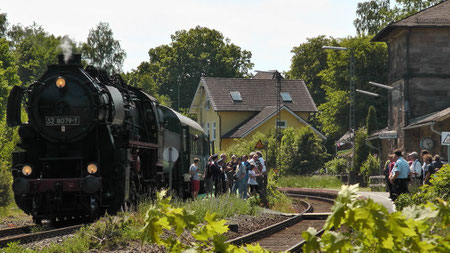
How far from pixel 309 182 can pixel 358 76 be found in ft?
75.3

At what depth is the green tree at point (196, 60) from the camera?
8606 cm

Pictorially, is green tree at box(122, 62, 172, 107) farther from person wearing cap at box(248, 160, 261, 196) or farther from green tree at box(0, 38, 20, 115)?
person wearing cap at box(248, 160, 261, 196)

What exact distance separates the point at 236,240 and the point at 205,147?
A: 18.9 meters

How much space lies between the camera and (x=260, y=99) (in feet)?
221

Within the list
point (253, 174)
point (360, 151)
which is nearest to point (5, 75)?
point (360, 151)

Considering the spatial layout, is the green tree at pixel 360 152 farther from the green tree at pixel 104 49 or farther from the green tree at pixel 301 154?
the green tree at pixel 104 49

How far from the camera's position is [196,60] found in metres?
86.1

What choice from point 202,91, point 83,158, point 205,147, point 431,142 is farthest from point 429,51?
point 202,91

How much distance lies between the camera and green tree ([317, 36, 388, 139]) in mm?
65750

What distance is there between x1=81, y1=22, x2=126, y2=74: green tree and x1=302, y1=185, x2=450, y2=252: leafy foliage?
7734 centimetres

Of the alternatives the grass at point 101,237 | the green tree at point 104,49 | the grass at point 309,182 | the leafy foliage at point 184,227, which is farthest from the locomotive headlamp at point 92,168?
the green tree at point 104,49

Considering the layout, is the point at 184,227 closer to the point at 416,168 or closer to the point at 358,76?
the point at 416,168

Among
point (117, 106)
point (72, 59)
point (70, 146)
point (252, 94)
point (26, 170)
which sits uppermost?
point (252, 94)

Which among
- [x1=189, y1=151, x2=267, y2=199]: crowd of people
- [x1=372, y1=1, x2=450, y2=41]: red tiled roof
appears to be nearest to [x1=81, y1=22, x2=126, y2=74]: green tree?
[x1=372, y1=1, x2=450, y2=41]: red tiled roof
